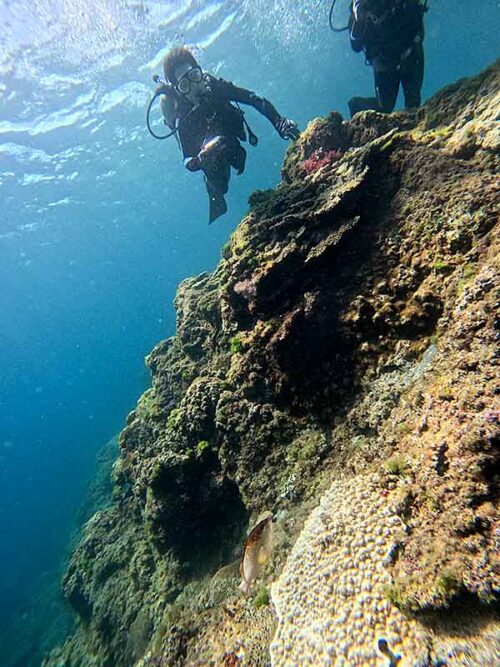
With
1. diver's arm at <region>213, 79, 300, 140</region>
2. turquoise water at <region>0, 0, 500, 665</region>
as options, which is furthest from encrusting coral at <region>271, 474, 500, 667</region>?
turquoise water at <region>0, 0, 500, 665</region>

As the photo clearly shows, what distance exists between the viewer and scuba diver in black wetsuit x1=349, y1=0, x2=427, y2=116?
636 centimetres

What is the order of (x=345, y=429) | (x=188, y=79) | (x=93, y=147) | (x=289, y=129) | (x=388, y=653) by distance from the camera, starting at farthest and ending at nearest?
1. (x=93, y=147)
2. (x=188, y=79)
3. (x=289, y=129)
4. (x=345, y=429)
5. (x=388, y=653)

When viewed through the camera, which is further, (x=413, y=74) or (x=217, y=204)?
(x=217, y=204)

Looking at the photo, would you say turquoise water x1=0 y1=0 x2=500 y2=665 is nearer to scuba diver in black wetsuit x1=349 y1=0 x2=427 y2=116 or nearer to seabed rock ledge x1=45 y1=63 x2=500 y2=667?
seabed rock ledge x1=45 y1=63 x2=500 y2=667

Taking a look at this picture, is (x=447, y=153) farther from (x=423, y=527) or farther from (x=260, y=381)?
(x=423, y=527)

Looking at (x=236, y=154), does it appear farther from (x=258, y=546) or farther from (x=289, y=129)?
(x=258, y=546)

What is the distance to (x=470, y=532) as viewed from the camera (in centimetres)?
157

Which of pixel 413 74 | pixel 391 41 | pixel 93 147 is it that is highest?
pixel 93 147

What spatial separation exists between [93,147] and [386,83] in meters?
25.2

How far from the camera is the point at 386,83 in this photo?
6.83 metres

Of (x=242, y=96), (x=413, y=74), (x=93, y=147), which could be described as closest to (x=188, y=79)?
(x=242, y=96)

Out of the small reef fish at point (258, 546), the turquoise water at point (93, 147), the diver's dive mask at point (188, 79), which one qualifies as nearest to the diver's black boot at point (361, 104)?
the diver's dive mask at point (188, 79)

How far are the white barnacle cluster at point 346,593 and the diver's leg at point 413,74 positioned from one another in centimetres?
742

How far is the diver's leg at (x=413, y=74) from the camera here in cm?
667
